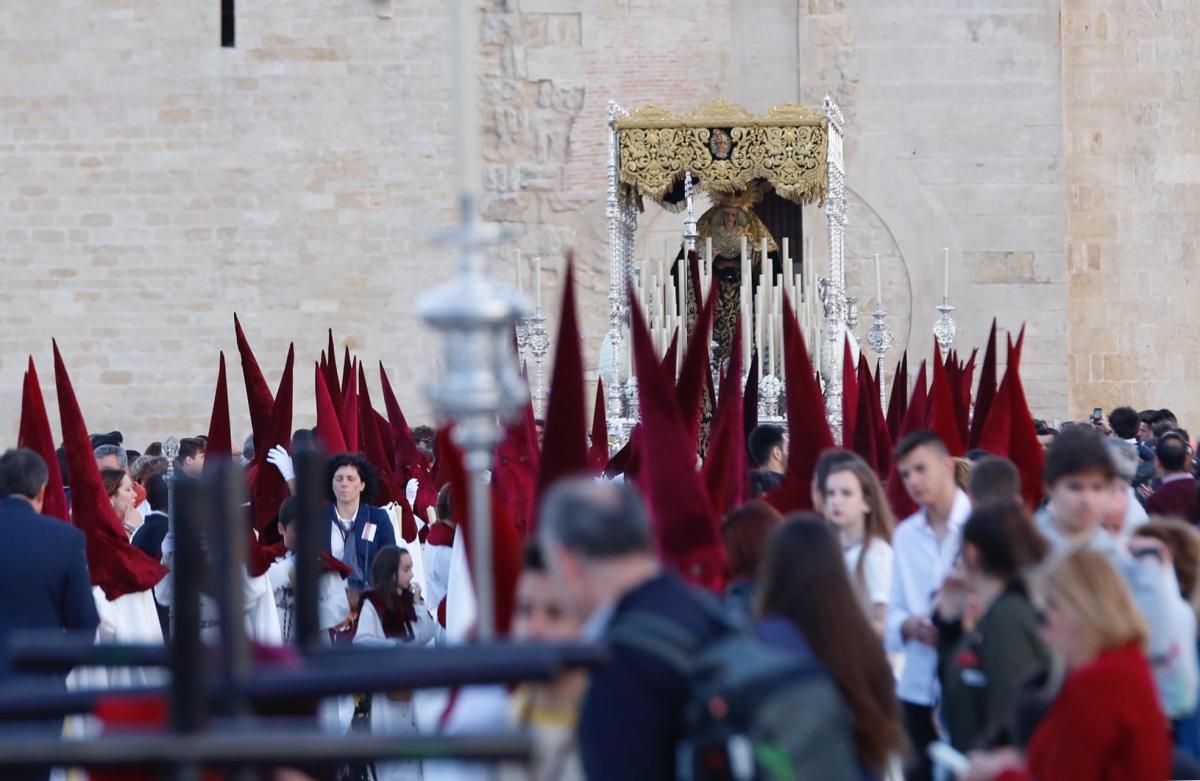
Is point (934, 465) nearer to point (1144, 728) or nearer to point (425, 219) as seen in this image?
point (1144, 728)

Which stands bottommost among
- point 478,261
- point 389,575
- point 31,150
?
point 389,575

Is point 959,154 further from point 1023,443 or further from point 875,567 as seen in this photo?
point 875,567

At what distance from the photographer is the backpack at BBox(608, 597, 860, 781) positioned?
3.19m

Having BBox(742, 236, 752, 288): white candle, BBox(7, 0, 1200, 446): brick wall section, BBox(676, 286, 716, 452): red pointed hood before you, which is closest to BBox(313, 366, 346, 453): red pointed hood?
BBox(742, 236, 752, 288): white candle

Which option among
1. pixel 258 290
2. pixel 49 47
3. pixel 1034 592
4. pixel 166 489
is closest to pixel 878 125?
pixel 258 290

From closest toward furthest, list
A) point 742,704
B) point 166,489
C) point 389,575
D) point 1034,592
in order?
point 742,704 → point 1034,592 → point 389,575 → point 166,489

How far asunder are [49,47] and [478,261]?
15.5m

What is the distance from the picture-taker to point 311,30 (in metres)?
18.0

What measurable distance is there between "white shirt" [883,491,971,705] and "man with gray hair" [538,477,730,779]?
2168mm

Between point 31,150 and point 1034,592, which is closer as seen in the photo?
point 1034,592

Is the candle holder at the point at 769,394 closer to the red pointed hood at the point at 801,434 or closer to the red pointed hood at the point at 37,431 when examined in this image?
the red pointed hood at the point at 801,434

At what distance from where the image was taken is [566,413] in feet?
14.9

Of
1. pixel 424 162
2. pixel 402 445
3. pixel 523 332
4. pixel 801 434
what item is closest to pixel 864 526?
pixel 801 434

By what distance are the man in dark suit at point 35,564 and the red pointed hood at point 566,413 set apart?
2.15 m
